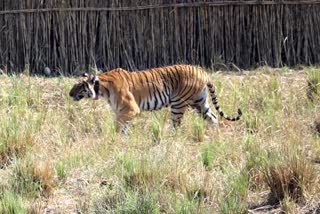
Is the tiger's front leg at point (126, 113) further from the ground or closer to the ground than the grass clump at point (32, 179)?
further from the ground

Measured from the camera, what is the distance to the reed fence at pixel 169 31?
39.0 feet

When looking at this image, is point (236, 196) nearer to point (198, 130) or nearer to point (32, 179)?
point (32, 179)

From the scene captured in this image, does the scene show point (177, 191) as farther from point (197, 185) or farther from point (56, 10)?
point (56, 10)

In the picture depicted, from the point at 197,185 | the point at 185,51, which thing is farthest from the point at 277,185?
the point at 185,51

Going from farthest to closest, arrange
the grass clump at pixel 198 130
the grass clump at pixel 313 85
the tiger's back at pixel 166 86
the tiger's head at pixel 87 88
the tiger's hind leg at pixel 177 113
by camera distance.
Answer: the grass clump at pixel 313 85 < the tiger's back at pixel 166 86 < the tiger's hind leg at pixel 177 113 < the tiger's head at pixel 87 88 < the grass clump at pixel 198 130

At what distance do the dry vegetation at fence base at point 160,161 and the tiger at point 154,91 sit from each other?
15 centimetres

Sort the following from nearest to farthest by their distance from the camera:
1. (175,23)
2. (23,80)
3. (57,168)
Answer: (57,168) → (23,80) → (175,23)

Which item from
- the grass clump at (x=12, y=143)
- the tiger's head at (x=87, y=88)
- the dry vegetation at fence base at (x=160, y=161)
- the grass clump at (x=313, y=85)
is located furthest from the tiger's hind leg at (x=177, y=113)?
the grass clump at (x=12, y=143)

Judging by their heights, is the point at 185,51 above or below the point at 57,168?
above

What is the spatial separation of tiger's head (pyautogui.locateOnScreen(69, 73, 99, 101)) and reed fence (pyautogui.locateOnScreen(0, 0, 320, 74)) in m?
3.41

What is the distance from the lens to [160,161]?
6.22 meters

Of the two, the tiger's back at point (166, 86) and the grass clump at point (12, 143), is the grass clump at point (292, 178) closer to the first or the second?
the grass clump at point (12, 143)

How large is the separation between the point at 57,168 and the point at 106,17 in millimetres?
5799

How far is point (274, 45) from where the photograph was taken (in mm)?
11938
